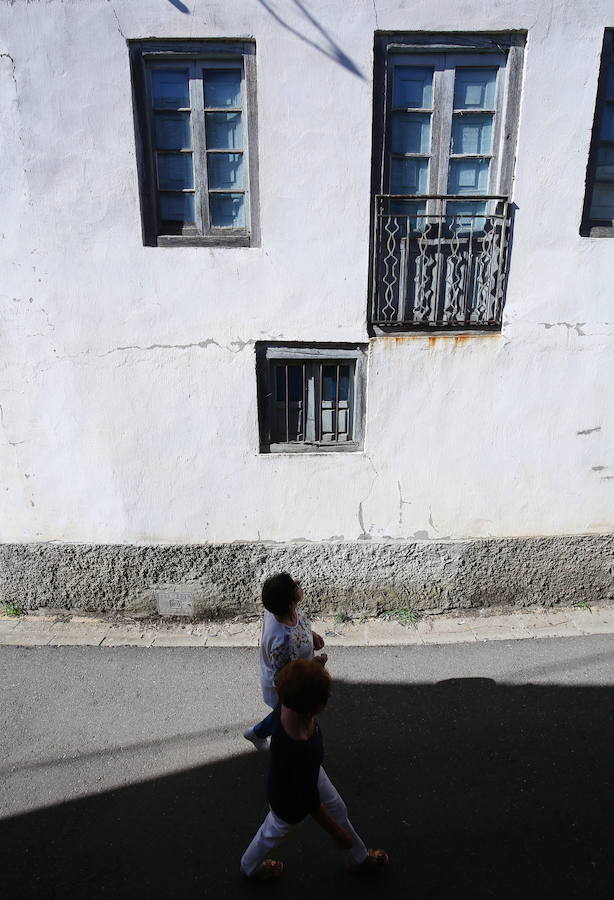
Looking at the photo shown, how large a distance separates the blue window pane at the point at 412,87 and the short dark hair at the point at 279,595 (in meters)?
3.84

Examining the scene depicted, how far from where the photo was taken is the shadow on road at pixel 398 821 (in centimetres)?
268

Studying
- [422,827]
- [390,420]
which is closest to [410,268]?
[390,420]

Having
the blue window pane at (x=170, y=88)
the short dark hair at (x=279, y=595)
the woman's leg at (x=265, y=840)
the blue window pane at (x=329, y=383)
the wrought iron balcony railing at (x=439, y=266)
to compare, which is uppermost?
the blue window pane at (x=170, y=88)

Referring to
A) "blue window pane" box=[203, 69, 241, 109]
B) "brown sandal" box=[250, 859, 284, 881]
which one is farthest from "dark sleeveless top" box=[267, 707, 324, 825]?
"blue window pane" box=[203, 69, 241, 109]

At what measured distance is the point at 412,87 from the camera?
4273 mm

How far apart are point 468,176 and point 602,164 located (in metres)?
1.11

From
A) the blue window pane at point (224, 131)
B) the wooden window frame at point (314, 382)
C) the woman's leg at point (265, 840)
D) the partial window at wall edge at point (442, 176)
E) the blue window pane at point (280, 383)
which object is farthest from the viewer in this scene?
the blue window pane at point (280, 383)

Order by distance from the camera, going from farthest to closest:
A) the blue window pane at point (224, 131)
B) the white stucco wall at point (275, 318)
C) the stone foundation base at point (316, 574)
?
the stone foundation base at point (316, 574) < the blue window pane at point (224, 131) < the white stucco wall at point (275, 318)

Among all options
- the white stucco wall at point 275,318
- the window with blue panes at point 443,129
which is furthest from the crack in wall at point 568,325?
the window with blue panes at point 443,129

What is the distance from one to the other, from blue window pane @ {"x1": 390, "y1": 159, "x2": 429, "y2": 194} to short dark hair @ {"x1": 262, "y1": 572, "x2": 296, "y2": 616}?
337 cm

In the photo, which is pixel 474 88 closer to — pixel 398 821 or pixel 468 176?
pixel 468 176

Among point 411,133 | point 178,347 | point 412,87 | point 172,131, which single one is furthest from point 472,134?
point 178,347

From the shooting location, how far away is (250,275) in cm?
433

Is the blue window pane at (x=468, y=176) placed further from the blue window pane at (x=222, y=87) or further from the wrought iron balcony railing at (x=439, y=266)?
the blue window pane at (x=222, y=87)
